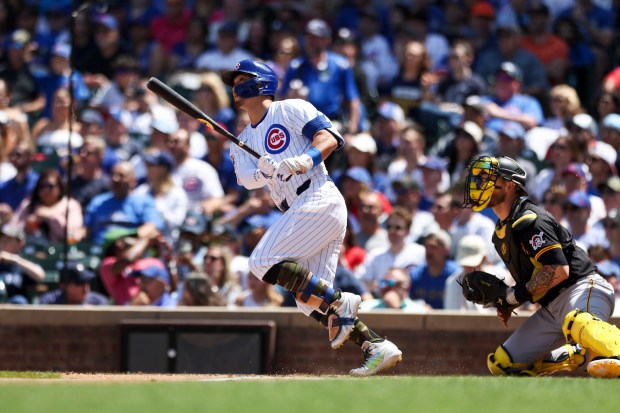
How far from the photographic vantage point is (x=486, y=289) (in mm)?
8625

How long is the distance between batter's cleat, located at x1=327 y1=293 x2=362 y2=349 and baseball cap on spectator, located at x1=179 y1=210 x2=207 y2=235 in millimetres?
4103

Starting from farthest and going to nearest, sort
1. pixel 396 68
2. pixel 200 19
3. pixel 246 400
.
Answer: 1. pixel 200 19
2. pixel 396 68
3. pixel 246 400

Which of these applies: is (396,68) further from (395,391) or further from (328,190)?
(395,391)

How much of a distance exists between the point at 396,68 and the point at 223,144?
2599 mm

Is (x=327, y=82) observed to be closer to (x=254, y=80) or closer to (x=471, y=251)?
(x=471, y=251)

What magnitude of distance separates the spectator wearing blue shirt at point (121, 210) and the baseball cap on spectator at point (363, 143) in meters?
2.11

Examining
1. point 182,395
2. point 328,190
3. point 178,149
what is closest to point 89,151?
point 178,149

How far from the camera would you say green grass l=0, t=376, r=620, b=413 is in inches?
248

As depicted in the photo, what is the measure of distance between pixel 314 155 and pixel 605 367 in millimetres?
2183

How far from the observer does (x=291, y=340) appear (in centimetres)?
1069

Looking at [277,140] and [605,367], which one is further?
[277,140]

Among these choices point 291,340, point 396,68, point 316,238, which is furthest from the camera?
point 396,68

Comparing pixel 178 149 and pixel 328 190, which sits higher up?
pixel 328 190

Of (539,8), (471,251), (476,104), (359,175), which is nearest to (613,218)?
A: (471,251)
